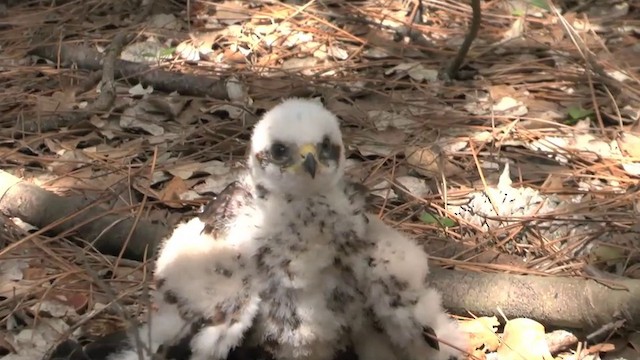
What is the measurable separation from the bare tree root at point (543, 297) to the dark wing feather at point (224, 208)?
0.78 m

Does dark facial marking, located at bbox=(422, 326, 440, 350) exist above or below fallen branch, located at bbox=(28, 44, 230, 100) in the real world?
above

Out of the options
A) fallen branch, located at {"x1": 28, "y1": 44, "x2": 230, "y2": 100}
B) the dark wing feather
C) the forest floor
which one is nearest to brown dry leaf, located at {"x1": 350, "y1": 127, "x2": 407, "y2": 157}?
the forest floor

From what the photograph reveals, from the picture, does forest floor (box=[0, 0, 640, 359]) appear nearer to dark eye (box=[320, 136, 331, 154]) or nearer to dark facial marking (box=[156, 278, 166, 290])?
dark facial marking (box=[156, 278, 166, 290])

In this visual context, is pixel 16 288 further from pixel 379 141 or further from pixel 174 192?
pixel 379 141

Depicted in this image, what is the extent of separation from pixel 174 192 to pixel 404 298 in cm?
152

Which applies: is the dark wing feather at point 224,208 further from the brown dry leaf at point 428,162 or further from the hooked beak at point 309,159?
the brown dry leaf at point 428,162

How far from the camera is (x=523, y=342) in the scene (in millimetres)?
3072

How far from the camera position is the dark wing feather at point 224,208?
9.23ft

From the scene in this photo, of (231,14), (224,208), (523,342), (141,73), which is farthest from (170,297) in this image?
(231,14)

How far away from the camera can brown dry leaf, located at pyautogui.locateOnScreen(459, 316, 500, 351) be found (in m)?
3.12

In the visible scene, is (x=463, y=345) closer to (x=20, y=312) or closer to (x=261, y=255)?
(x=261, y=255)

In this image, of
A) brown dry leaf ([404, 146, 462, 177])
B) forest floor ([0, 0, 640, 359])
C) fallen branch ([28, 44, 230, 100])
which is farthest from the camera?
fallen branch ([28, 44, 230, 100])

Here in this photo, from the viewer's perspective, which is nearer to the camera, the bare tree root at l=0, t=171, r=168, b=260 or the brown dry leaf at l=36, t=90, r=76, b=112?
the bare tree root at l=0, t=171, r=168, b=260

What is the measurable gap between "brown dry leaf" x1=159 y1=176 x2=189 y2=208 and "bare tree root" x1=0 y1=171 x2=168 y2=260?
19 centimetres
